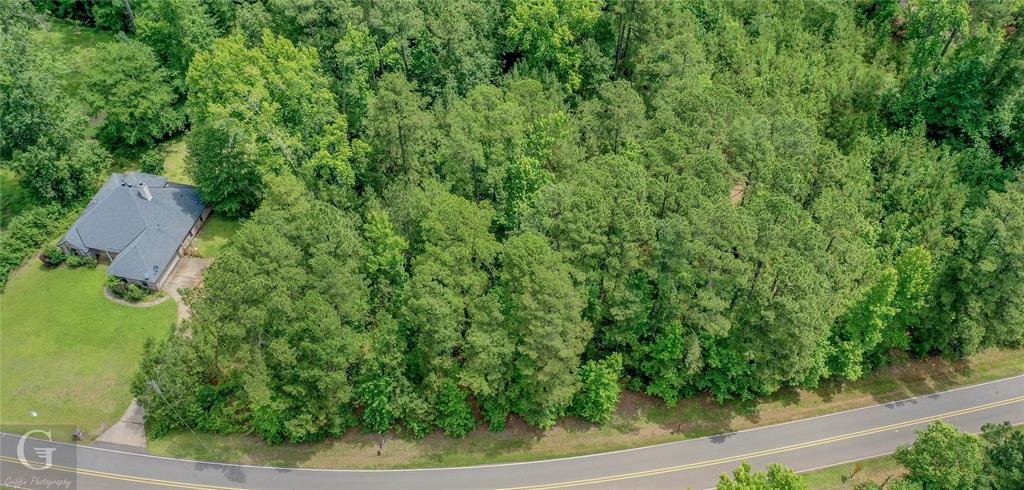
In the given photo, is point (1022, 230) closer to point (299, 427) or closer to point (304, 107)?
point (299, 427)

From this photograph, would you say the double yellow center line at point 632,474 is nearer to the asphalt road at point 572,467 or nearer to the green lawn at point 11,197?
the asphalt road at point 572,467

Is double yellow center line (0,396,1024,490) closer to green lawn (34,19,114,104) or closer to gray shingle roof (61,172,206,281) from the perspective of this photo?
gray shingle roof (61,172,206,281)

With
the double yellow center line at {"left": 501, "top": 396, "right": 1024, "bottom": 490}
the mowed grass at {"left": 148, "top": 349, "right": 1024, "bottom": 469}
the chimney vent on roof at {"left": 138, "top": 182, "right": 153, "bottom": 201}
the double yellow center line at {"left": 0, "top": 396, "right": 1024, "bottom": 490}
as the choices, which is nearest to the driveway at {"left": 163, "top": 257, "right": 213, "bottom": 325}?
the chimney vent on roof at {"left": 138, "top": 182, "right": 153, "bottom": 201}

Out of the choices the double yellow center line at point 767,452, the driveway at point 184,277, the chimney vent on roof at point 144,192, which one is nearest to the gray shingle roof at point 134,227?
Result: the chimney vent on roof at point 144,192

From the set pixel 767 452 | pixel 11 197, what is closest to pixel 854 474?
pixel 767 452

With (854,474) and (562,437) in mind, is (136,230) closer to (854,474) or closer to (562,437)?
(562,437)
